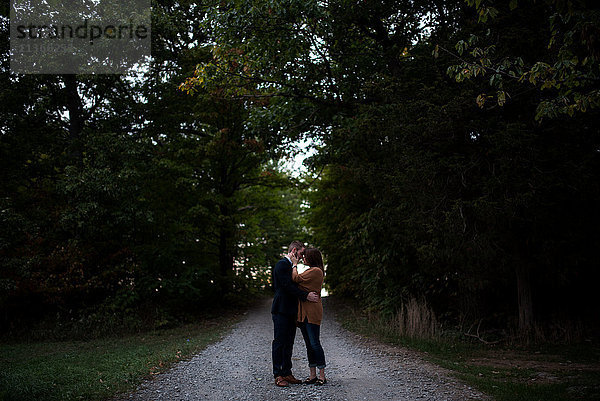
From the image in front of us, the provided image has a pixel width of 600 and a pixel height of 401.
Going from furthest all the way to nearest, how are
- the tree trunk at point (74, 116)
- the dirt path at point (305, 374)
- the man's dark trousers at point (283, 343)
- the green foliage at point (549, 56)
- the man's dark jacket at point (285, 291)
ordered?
the tree trunk at point (74, 116) < the man's dark trousers at point (283, 343) < the man's dark jacket at point (285, 291) < the dirt path at point (305, 374) < the green foliage at point (549, 56)

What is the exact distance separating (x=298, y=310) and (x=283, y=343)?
1.60ft

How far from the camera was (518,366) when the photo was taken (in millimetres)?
7113

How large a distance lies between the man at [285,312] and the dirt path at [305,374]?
24 centimetres

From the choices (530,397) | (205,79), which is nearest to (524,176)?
(530,397)

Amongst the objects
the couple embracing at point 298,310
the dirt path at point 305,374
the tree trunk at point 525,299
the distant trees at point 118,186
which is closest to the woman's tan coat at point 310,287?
the couple embracing at point 298,310

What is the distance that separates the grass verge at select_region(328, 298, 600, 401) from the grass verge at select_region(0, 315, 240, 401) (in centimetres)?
480

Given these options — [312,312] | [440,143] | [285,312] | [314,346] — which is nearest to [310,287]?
[312,312]

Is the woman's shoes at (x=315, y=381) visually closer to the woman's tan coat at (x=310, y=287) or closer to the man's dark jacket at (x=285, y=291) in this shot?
the woman's tan coat at (x=310, y=287)

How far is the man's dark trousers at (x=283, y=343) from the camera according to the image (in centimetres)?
572

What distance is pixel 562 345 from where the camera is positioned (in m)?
8.71

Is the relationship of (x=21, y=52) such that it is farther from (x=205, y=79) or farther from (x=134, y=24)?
(x=205, y=79)

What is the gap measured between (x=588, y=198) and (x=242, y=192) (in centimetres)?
1422

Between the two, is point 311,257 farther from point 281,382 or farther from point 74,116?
point 74,116

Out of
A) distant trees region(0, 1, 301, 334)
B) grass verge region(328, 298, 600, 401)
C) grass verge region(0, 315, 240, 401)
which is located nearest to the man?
grass verge region(0, 315, 240, 401)
